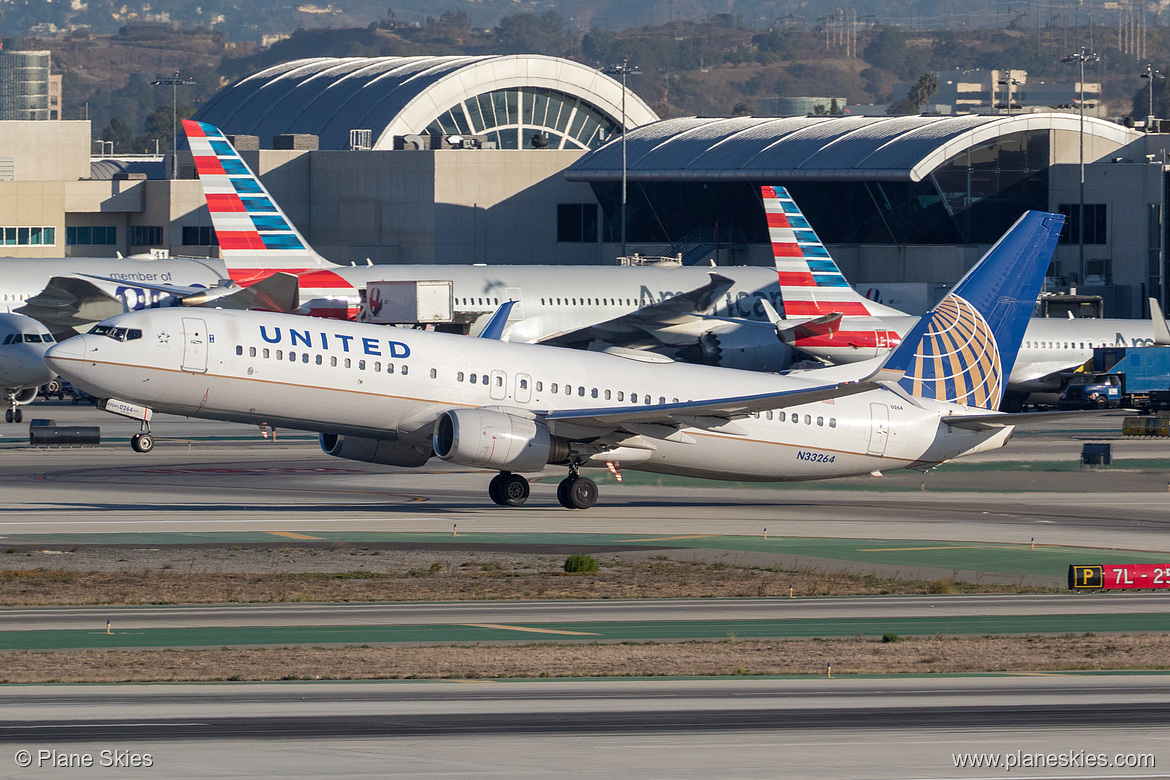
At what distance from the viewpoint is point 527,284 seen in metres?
88.7

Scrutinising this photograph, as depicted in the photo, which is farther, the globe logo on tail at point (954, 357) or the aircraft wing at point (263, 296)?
the aircraft wing at point (263, 296)

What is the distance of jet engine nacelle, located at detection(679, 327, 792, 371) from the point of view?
88812 millimetres

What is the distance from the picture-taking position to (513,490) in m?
42.1

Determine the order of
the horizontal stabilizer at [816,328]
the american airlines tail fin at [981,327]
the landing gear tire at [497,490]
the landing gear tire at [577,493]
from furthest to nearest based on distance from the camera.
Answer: the horizontal stabilizer at [816,328] < the american airlines tail fin at [981,327] < the landing gear tire at [497,490] < the landing gear tire at [577,493]

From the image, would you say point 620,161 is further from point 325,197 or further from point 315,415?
point 315,415

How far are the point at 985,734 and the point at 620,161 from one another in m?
112

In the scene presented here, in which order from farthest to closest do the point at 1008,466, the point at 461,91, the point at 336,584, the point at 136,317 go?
the point at 461,91 → the point at 1008,466 → the point at 136,317 → the point at 336,584

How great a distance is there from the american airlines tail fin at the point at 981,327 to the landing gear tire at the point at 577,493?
8939mm

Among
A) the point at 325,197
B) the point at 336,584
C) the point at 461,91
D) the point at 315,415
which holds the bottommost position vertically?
the point at 336,584

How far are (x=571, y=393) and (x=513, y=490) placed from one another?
2.95 m

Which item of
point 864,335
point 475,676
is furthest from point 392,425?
point 864,335

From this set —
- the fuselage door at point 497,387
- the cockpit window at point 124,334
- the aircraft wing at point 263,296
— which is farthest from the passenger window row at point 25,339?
the fuselage door at point 497,387

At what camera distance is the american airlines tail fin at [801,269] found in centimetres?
7844

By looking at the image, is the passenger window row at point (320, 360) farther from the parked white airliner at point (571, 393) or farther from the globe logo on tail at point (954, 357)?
the globe logo on tail at point (954, 357)
